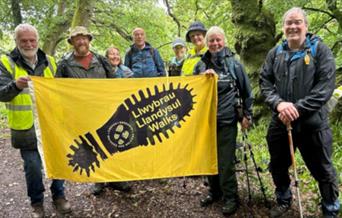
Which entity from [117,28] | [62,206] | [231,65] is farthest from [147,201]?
[117,28]

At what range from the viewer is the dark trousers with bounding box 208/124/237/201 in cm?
437

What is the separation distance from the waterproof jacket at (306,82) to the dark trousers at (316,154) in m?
0.11

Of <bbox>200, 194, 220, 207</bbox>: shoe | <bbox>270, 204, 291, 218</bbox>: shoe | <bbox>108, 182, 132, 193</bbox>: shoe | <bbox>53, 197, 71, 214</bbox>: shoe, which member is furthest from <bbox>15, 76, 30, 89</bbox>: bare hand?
<bbox>270, 204, 291, 218</bbox>: shoe

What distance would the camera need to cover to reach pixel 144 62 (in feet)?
20.1

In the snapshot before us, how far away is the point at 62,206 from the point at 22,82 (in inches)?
67.7

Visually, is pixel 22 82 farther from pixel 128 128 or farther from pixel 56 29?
pixel 56 29

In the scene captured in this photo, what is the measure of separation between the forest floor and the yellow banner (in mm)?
509

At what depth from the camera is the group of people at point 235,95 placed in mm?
3637

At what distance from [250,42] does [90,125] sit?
4856mm

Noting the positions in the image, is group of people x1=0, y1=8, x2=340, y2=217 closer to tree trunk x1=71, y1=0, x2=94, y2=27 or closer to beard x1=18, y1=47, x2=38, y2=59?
beard x1=18, y1=47, x2=38, y2=59

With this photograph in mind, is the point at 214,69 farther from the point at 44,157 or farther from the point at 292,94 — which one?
the point at 44,157

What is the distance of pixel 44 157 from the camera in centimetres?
421

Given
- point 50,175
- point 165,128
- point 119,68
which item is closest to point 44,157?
point 50,175

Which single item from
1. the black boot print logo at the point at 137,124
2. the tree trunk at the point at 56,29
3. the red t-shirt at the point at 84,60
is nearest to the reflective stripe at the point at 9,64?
the red t-shirt at the point at 84,60
